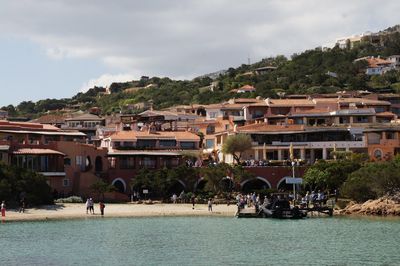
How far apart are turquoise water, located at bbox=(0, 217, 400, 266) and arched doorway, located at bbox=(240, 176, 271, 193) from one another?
18312 millimetres

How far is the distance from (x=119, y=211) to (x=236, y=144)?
2078cm

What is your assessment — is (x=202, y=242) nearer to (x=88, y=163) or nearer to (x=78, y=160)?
(x=78, y=160)

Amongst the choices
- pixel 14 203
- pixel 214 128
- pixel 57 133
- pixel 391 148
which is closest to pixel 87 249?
pixel 14 203

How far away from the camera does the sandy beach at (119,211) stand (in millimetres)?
62531

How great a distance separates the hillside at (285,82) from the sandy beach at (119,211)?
216 ft

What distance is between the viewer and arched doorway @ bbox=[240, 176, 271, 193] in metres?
80.2

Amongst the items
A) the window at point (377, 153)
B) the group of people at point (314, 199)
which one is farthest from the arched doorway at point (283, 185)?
the window at point (377, 153)

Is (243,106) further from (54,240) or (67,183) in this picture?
(54,240)

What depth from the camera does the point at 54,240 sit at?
46719mm

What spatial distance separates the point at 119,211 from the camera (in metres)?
66.9

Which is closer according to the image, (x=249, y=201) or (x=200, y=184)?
(x=249, y=201)

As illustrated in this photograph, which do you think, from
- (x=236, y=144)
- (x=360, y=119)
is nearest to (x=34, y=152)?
(x=236, y=144)

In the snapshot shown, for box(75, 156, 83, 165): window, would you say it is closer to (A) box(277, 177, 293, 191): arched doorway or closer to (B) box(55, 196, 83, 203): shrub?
(B) box(55, 196, 83, 203): shrub

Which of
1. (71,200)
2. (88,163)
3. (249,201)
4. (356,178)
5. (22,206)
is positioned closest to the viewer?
(22,206)
